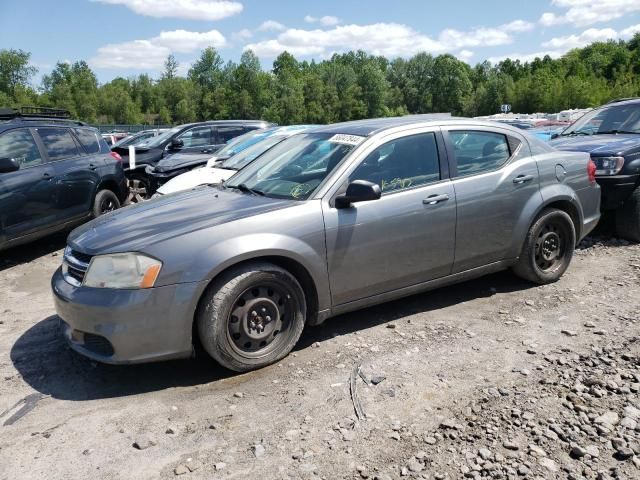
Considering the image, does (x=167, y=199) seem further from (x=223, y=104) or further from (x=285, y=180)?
(x=223, y=104)

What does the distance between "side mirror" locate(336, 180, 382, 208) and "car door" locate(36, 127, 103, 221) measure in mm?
5056

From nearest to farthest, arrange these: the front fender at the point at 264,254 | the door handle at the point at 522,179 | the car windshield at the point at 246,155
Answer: the front fender at the point at 264,254 → the door handle at the point at 522,179 → the car windshield at the point at 246,155

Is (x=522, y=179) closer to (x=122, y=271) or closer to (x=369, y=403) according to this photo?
(x=369, y=403)

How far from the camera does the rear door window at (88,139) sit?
27.1 feet

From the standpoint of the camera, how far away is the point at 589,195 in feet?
17.9

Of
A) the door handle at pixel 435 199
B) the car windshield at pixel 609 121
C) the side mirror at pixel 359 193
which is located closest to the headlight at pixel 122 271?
the side mirror at pixel 359 193

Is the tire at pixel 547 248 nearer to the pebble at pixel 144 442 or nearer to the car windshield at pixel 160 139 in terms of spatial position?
the pebble at pixel 144 442

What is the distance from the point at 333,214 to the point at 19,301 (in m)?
3.69

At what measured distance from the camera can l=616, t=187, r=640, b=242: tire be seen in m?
6.69

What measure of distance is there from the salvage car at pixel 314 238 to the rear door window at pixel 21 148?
11.7 ft

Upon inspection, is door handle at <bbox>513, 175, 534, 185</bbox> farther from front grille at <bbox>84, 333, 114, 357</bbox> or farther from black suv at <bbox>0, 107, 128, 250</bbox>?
black suv at <bbox>0, 107, 128, 250</bbox>

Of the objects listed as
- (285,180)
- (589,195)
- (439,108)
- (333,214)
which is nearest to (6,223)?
(285,180)

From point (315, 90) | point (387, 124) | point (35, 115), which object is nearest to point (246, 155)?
point (35, 115)

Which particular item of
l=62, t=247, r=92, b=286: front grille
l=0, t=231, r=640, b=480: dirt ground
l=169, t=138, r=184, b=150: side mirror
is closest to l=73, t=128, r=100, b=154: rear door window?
l=169, t=138, r=184, b=150: side mirror
